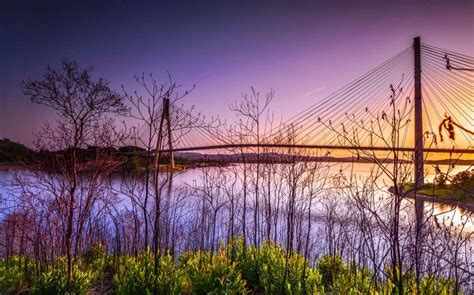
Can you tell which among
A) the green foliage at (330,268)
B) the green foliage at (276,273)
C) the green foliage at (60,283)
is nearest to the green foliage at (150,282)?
the green foliage at (60,283)

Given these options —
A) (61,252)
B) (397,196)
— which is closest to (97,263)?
(61,252)

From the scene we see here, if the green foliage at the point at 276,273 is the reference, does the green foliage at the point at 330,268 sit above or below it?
below

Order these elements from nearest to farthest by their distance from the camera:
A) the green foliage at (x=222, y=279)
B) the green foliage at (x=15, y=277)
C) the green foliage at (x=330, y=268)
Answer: the green foliage at (x=222, y=279) < the green foliage at (x=15, y=277) < the green foliage at (x=330, y=268)

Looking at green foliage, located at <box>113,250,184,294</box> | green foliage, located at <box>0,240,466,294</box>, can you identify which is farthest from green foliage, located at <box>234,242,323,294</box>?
green foliage, located at <box>113,250,184,294</box>

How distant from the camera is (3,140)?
6.54 meters

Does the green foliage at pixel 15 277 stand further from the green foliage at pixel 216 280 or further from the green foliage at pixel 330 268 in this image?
the green foliage at pixel 330 268

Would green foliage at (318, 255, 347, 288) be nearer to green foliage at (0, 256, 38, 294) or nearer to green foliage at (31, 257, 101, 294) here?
green foliage at (31, 257, 101, 294)

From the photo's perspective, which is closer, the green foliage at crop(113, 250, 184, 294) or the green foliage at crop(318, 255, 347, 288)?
the green foliage at crop(113, 250, 184, 294)

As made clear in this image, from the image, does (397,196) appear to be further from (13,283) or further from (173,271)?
(13,283)

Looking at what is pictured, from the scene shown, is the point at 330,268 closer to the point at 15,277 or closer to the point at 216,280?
the point at 216,280

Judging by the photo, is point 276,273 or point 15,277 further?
point 15,277

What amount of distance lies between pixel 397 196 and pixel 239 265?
2.74 metres

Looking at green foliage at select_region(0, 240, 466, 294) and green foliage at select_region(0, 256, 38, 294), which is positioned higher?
green foliage at select_region(0, 240, 466, 294)

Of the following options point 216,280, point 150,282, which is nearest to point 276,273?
point 216,280
